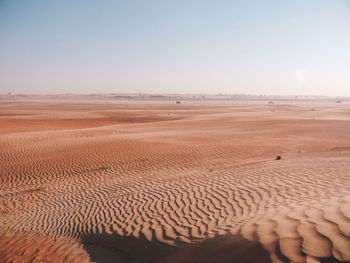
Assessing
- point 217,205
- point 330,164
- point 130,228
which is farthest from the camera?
point 330,164

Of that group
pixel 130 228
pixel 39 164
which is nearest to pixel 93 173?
pixel 39 164

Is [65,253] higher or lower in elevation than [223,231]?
lower

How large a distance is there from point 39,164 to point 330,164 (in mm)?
12170

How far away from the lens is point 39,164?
1198 centimetres

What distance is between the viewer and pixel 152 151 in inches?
523

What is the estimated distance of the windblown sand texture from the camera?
11.6 ft

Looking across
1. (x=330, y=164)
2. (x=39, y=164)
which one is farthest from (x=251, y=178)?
(x=39, y=164)

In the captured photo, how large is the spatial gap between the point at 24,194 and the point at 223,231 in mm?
7651

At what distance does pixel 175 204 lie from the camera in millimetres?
6391

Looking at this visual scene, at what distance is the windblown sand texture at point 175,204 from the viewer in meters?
3.53

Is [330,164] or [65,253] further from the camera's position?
[330,164]

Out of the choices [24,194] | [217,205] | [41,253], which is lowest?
[24,194]

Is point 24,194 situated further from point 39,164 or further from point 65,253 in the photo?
point 65,253

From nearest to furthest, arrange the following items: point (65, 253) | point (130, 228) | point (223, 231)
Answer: point (223, 231), point (65, 253), point (130, 228)
